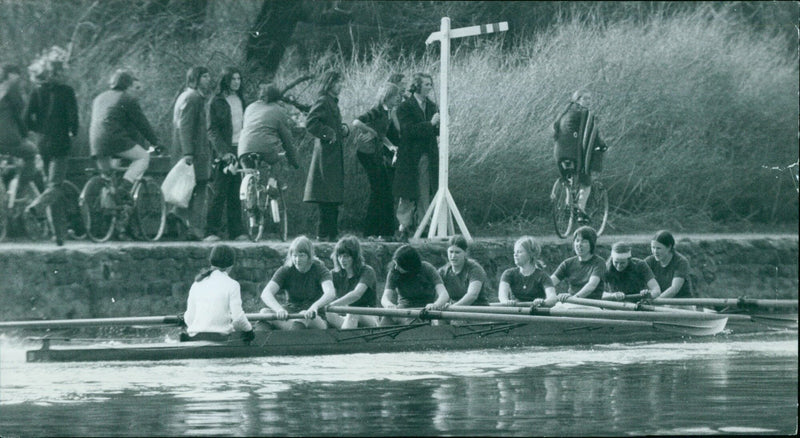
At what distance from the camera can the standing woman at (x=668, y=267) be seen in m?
14.5

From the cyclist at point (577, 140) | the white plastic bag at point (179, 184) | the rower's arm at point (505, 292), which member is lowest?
the rower's arm at point (505, 292)

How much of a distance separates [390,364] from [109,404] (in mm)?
2739

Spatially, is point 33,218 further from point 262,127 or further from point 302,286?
point 302,286

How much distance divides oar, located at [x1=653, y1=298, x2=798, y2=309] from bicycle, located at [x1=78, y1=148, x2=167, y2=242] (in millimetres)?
4891

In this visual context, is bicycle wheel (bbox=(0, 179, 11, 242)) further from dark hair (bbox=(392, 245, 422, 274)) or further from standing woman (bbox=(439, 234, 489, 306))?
standing woman (bbox=(439, 234, 489, 306))

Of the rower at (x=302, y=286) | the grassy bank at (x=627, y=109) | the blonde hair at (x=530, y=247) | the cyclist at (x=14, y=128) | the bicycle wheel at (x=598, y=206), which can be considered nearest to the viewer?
the rower at (x=302, y=286)

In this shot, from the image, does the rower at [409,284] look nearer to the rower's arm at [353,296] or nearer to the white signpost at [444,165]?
the rower's arm at [353,296]

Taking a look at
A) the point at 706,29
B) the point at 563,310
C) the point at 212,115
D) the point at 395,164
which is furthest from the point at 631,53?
the point at 563,310

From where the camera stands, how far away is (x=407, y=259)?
43.7 ft

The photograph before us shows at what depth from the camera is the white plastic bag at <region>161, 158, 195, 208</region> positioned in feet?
50.4

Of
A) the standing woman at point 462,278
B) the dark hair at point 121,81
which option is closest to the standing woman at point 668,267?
the standing woman at point 462,278

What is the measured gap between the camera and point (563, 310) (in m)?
12.7

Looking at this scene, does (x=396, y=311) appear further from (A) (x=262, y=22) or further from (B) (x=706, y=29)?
(B) (x=706, y=29)

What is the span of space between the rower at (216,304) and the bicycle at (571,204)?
6040 mm
